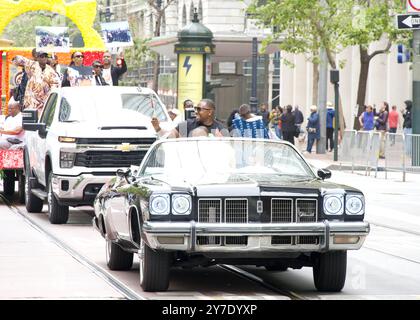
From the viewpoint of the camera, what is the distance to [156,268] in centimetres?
1172

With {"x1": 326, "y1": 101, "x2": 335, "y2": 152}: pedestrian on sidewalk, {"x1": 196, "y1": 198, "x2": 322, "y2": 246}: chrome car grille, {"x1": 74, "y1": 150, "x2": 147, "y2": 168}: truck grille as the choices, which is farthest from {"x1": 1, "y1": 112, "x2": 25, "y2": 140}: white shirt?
{"x1": 326, "y1": 101, "x2": 335, "y2": 152}: pedestrian on sidewalk

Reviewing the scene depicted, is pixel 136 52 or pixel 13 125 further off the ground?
pixel 136 52

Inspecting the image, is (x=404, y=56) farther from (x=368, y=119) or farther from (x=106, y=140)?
(x=106, y=140)

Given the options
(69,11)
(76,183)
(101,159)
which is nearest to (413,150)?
(69,11)

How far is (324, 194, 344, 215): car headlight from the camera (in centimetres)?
1170

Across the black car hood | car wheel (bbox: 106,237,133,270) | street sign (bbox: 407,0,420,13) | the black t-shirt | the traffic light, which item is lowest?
car wheel (bbox: 106,237,133,270)

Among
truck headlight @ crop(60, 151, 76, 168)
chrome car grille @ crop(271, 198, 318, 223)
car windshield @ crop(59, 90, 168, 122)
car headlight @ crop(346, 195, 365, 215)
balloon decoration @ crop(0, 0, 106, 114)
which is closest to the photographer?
chrome car grille @ crop(271, 198, 318, 223)

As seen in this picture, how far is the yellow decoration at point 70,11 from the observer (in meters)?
29.8

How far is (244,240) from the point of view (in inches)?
451

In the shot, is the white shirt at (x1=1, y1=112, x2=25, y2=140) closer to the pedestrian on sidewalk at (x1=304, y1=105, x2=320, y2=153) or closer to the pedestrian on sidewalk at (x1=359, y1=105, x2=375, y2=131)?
the pedestrian on sidewalk at (x1=359, y1=105, x2=375, y2=131)

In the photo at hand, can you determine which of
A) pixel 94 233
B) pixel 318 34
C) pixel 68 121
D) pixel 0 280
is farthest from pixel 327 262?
pixel 318 34

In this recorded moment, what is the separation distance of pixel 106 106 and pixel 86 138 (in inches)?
42.3
